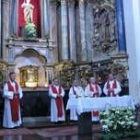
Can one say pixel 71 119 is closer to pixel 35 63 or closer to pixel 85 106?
pixel 85 106

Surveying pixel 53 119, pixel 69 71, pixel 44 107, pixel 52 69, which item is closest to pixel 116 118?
→ pixel 53 119

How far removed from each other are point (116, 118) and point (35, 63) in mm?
8625

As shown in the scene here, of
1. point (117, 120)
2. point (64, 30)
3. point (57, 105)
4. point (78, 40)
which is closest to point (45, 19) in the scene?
point (64, 30)

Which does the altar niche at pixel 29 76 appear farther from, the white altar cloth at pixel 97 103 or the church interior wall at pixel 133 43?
the white altar cloth at pixel 97 103

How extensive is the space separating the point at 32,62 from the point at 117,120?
867 centimetres

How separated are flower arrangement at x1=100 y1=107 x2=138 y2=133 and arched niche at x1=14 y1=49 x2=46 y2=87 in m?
7.95

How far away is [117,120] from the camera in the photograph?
6379 mm

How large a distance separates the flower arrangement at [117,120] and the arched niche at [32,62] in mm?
7950

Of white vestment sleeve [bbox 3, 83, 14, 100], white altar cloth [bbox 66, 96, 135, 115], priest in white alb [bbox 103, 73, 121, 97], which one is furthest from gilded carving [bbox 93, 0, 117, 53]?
white altar cloth [bbox 66, 96, 135, 115]

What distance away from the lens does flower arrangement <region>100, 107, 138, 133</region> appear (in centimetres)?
638

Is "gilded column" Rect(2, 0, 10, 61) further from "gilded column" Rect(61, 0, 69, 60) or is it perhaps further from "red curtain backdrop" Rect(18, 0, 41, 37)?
"gilded column" Rect(61, 0, 69, 60)

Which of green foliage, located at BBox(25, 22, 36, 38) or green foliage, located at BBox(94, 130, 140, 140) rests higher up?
green foliage, located at BBox(25, 22, 36, 38)

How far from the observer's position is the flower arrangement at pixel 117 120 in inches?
251

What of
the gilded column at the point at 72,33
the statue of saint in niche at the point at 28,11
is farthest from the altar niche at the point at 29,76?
the statue of saint in niche at the point at 28,11
